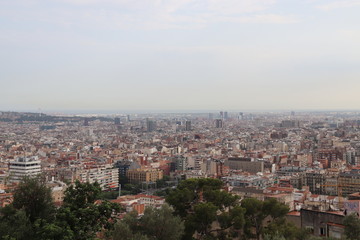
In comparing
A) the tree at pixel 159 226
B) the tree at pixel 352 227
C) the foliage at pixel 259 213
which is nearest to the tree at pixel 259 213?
the foliage at pixel 259 213

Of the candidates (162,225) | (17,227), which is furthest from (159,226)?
(17,227)

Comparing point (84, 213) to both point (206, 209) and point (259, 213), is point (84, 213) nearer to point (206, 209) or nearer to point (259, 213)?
point (206, 209)

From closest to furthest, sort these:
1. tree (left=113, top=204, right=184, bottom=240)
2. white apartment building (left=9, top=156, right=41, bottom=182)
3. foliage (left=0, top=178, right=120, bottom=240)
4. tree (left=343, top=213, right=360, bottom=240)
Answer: foliage (left=0, top=178, right=120, bottom=240)
tree (left=343, top=213, right=360, bottom=240)
tree (left=113, top=204, right=184, bottom=240)
white apartment building (left=9, top=156, right=41, bottom=182)

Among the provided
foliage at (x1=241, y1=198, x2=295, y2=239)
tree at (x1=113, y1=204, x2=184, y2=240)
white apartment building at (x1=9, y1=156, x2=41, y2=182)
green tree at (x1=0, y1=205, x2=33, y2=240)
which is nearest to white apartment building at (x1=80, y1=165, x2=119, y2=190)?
white apartment building at (x1=9, y1=156, x2=41, y2=182)

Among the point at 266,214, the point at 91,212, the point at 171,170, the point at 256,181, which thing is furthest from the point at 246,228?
the point at 171,170

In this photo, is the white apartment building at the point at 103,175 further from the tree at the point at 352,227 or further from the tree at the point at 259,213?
the tree at the point at 352,227

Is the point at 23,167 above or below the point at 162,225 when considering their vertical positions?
below

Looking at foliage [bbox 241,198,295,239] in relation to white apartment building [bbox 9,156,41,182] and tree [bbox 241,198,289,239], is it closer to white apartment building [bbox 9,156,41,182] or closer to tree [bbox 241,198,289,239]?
tree [bbox 241,198,289,239]
